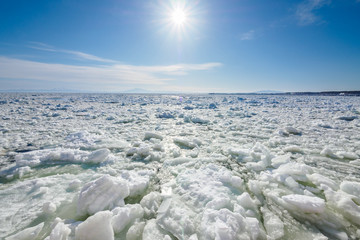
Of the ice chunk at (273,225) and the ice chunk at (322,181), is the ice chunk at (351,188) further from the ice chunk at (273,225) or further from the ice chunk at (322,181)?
the ice chunk at (273,225)

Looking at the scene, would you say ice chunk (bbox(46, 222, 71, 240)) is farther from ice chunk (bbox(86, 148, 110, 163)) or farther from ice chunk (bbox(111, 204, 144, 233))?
ice chunk (bbox(86, 148, 110, 163))

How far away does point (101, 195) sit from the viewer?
143 centimetres

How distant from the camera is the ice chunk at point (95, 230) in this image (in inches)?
42.3

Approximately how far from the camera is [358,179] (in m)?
1.94

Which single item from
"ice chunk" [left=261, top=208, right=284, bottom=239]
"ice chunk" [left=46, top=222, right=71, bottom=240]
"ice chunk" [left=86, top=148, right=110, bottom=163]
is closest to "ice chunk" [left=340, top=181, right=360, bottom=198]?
"ice chunk" [left=261, top=208, right=284, bottom=239]

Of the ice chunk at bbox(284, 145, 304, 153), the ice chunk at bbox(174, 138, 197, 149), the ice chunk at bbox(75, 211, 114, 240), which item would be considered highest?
the ice chunk at bbox(75, 211, 114, 240)

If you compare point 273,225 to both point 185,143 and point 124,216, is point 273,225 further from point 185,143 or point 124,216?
point 185,143

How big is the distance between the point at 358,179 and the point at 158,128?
4.15 m

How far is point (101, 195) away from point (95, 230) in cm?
37

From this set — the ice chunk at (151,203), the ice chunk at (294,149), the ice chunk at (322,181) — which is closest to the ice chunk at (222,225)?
the ice chunk at (151,203)

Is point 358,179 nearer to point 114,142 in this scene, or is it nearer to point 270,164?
point 270,164

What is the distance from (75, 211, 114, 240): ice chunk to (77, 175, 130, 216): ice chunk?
0.26 metres

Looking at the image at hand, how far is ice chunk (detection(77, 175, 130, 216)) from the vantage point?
53.5 inches

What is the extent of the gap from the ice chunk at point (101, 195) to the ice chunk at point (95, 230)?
10.4 inches
